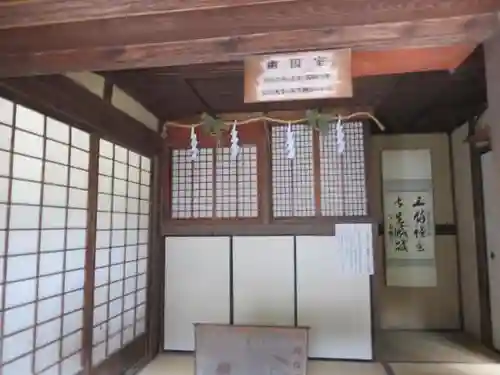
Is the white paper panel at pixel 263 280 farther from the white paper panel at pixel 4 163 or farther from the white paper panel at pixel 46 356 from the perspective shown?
the white paper panel at pixel 4 163

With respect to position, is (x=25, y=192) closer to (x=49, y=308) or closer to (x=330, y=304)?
(x=49, y=308)

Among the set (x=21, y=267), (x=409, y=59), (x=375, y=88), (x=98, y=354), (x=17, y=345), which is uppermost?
(x=375, y=88)

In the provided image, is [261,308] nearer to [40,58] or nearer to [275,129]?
[275,129]

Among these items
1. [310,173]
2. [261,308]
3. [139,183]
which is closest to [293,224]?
[310,173]

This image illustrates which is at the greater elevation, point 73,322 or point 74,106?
point 74,106

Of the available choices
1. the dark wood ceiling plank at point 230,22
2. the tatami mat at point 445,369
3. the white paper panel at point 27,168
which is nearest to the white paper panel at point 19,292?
the white paper panel at point 27,168

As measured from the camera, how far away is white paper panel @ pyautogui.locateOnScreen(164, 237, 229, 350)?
4.68m

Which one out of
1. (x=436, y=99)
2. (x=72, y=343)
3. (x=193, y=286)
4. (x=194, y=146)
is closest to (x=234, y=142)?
(x=194, y=146)

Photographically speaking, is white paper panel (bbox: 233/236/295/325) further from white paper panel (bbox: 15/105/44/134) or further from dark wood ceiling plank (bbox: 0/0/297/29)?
dark wood ceiling plank (bbox: 0/0/297/29)

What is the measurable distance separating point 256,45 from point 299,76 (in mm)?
252

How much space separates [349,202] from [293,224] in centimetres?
62

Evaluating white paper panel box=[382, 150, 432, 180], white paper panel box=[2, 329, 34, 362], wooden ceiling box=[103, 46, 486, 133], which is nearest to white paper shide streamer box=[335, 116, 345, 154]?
wooden ceiling box=[103, 46, 486, 133]

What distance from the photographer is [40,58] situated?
Answer: 2.15 metres

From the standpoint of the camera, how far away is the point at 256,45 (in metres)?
1.99
